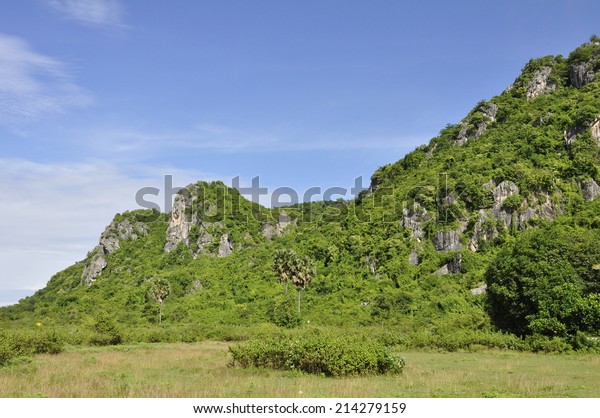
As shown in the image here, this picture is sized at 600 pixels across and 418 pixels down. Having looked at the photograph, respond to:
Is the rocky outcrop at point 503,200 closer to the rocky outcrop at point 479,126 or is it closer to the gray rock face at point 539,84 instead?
the rocky outcrop at point 479,126

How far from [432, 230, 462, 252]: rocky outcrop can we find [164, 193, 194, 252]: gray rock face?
74611 mm

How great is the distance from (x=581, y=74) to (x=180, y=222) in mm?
102670

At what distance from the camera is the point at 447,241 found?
8744cm

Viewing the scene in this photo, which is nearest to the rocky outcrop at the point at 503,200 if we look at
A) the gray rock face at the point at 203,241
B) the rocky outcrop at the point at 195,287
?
the rocky outcrop at the point at 195,287

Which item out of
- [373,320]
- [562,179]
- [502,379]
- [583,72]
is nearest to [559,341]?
[502,379]

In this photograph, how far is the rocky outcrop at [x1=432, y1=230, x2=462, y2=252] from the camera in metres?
86.3

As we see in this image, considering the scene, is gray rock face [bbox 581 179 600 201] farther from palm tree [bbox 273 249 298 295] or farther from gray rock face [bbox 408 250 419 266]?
palm tree [bbox 273 249 298 295]

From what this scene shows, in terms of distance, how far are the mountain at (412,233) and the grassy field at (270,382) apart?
76.1 ft

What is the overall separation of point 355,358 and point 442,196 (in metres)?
75.9

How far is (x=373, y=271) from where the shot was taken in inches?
3575

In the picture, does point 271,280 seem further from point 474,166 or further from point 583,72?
point 583,72

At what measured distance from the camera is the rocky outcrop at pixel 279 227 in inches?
5463

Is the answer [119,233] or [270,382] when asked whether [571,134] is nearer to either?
[270,382]

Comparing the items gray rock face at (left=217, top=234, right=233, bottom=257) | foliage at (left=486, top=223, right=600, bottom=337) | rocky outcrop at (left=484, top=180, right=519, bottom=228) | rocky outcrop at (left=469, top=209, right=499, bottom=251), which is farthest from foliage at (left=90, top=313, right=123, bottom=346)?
gray rock face at (left=217, top=234, right=233, bottom=257)
